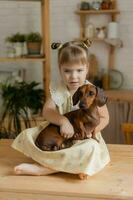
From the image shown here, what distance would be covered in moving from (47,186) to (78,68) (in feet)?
1.23

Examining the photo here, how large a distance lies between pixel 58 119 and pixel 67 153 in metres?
0.11

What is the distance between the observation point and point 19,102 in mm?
2244

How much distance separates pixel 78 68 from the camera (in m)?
1.05

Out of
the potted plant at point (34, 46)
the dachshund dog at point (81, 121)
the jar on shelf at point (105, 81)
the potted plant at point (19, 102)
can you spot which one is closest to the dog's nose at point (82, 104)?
the dachshund dog at point (81, 121)

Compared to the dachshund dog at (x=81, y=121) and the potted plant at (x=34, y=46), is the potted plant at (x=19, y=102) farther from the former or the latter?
the dachshund dog at (x=81, y=121)

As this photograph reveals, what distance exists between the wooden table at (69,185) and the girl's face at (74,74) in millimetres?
299

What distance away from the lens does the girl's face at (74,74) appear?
3.43 feet

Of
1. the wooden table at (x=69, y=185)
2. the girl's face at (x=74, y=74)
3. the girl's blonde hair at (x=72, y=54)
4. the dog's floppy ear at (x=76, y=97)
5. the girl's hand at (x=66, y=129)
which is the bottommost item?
the wooden table at (x=69, y=185)

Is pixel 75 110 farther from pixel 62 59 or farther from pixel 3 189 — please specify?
pixel 3 189

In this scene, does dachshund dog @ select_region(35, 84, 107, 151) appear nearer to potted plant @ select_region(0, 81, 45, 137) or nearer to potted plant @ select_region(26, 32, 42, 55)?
potted plant @ select_region(0, 81, 45, 137)

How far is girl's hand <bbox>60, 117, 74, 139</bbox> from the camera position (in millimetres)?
1032

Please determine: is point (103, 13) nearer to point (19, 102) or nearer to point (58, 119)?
point (19, 102)

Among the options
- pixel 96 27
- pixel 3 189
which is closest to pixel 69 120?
pixel 3 189

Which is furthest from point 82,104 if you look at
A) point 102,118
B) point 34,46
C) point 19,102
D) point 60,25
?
point 60,25
